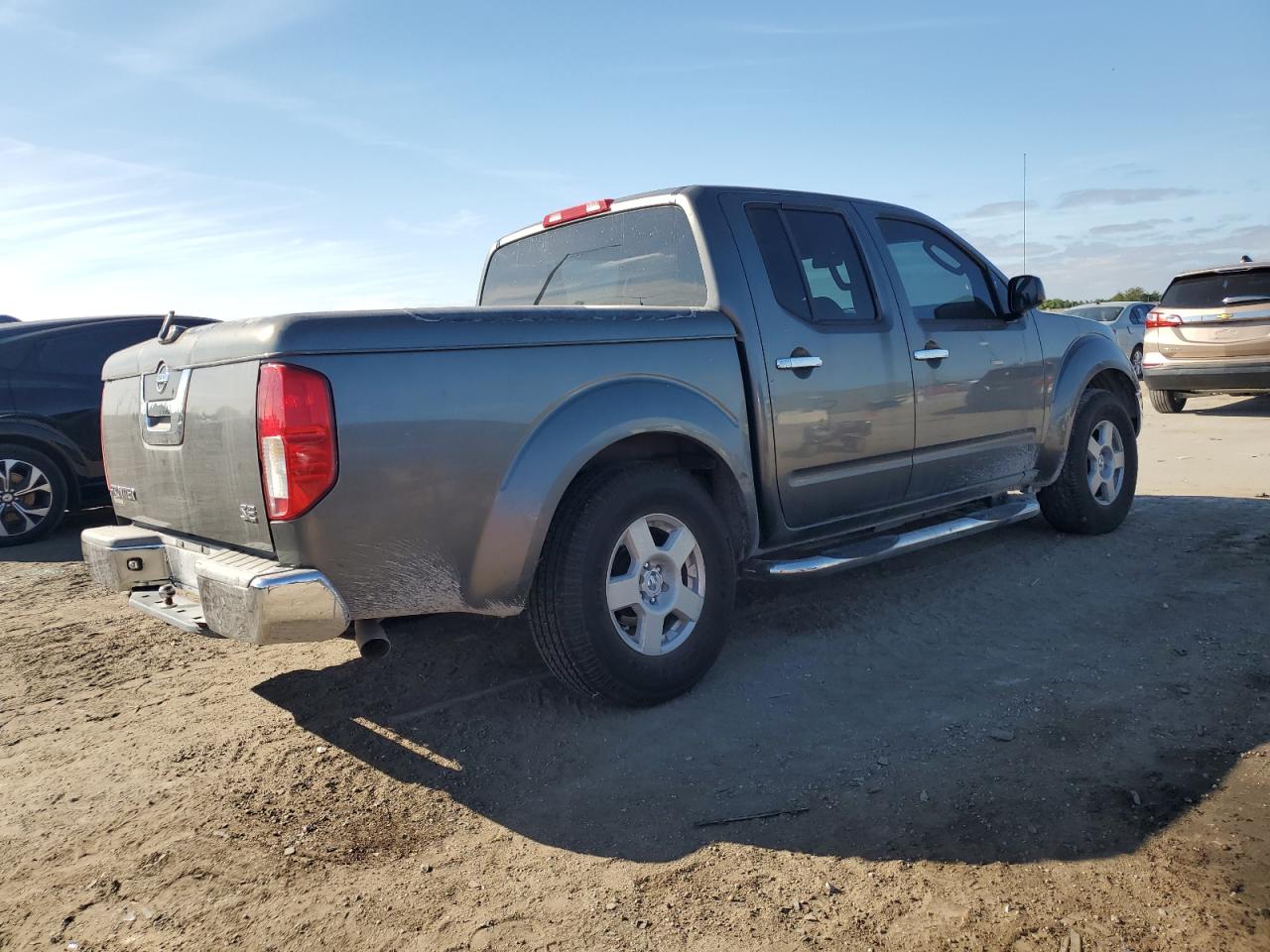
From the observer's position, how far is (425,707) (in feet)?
12.1

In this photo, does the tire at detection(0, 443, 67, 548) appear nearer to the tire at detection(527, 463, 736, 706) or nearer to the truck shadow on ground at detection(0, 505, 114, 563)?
the truck shadow on ground at detection(0, 505, 114, 563)

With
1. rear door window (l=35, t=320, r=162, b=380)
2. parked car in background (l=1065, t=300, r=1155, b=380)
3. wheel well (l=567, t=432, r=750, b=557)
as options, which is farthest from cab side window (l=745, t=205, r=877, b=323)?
parked car in background (l=1065, t=300, r=1155, b=380)

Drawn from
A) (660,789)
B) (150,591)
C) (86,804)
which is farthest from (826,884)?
(150,591)

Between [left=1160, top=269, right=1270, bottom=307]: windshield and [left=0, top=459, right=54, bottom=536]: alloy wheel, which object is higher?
[left=1160, top=269, right=1270, bottom=307]: windshield

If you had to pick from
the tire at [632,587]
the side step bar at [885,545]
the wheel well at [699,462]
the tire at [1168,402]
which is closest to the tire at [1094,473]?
the side step bar at [885,545]

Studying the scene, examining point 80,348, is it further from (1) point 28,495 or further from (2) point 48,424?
(1) point 28,495

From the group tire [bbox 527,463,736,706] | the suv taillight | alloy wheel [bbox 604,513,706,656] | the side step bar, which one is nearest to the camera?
tire [bbox 527,463,736,706]

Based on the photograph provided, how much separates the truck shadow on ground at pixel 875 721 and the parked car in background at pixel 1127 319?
16979 mm

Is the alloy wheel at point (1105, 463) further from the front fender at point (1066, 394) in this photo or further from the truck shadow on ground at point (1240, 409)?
the truck shadow on ground at point (1240, 409)

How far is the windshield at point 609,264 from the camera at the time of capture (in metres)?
4.07

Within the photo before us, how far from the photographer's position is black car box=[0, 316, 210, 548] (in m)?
7.05

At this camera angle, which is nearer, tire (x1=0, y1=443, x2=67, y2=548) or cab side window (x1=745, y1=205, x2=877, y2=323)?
cab side window (x1=745, y1=205, x2=877, y2=323)

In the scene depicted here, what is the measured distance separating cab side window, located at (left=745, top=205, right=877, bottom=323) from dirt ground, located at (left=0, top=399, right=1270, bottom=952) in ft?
4.67

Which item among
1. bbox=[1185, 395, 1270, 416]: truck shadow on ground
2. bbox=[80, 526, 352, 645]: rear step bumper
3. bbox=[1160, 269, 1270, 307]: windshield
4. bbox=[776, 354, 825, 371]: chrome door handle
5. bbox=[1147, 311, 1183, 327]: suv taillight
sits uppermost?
bbox=[1160, 269, 1270, 307]: windshield
